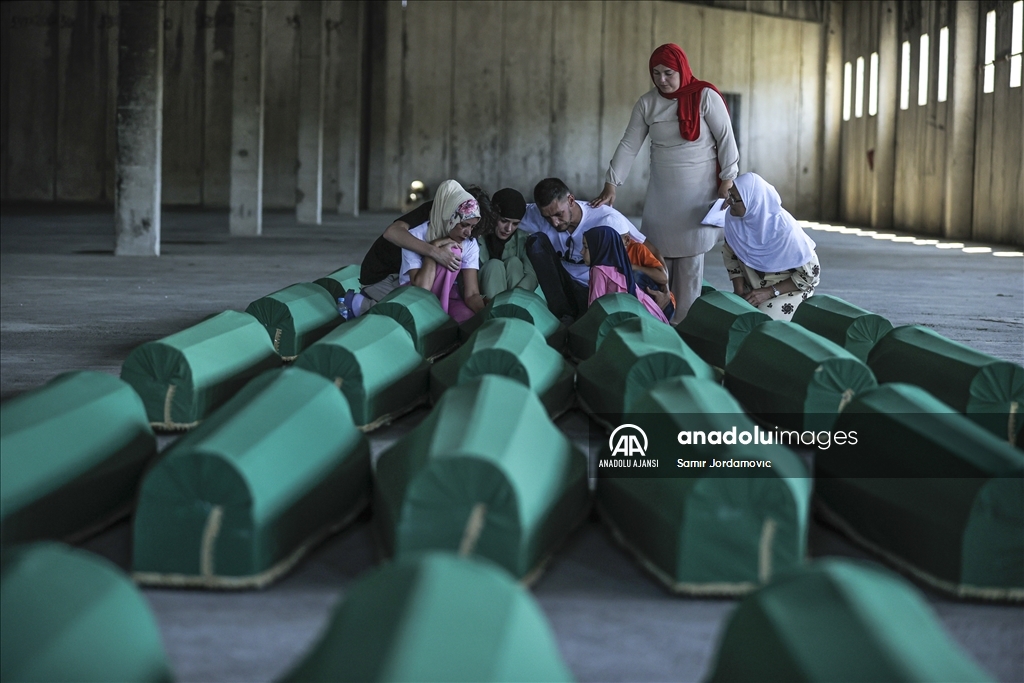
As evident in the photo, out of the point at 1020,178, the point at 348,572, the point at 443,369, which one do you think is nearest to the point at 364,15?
the point at 1020,178

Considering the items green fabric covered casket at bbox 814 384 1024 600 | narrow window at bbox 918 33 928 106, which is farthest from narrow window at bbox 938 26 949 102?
green fabric covered casket at bbox 814 384 1024 600

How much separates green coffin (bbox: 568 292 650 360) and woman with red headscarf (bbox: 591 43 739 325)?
37.4 inches

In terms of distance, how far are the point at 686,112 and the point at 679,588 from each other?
150 inches

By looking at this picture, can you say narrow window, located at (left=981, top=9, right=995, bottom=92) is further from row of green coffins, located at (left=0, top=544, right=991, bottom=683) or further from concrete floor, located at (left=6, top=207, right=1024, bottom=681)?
row of green coffins, located at (left=0, top=544, right=991, bottom=683)

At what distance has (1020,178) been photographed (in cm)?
1462


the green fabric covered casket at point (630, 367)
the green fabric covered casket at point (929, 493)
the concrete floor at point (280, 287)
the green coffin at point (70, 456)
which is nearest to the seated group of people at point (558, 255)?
the concrete floor at point (280, 287)

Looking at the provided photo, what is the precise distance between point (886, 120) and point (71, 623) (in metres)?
19.8

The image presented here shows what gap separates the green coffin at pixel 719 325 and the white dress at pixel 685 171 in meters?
0.70

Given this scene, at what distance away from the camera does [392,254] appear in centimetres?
577

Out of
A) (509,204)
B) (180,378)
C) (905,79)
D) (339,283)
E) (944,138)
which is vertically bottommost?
(180,378)

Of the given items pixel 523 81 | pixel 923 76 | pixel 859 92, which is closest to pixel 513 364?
pixel 923 76

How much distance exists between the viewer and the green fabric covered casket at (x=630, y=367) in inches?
142

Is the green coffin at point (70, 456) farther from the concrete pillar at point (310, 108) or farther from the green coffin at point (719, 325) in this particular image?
the concrete pillar at point (310, 108)

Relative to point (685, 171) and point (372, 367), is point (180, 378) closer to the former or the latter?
point (372, 367)
